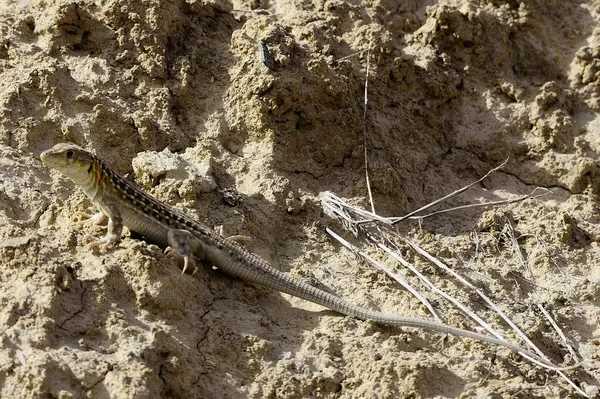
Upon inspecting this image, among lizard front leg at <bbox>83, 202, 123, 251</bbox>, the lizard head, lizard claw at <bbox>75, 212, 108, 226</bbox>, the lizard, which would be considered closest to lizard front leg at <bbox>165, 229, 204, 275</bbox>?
the lizard

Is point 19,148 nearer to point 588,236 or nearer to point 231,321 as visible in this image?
point 231,321

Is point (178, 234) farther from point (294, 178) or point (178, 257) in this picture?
point (294, 178)

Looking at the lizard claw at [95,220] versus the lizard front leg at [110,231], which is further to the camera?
the lizard claw at [95,220]

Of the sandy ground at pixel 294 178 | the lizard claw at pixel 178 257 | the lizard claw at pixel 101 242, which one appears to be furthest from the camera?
the lizard claw at pixel 178 257

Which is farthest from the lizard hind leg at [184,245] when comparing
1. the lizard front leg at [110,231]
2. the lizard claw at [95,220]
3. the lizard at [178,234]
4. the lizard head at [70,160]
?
the lizard head at [70,160]

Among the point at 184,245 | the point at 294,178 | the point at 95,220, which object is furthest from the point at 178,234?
the point at 294,178

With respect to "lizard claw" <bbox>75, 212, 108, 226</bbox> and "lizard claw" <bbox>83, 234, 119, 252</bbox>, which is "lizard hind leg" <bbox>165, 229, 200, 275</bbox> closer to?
"lizard claw" <bbox>83, 234, 119, 252</bbox>

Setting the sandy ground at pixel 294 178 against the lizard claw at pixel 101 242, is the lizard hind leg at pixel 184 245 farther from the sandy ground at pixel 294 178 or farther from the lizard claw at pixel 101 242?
the lizard claw at pixel 101 242
